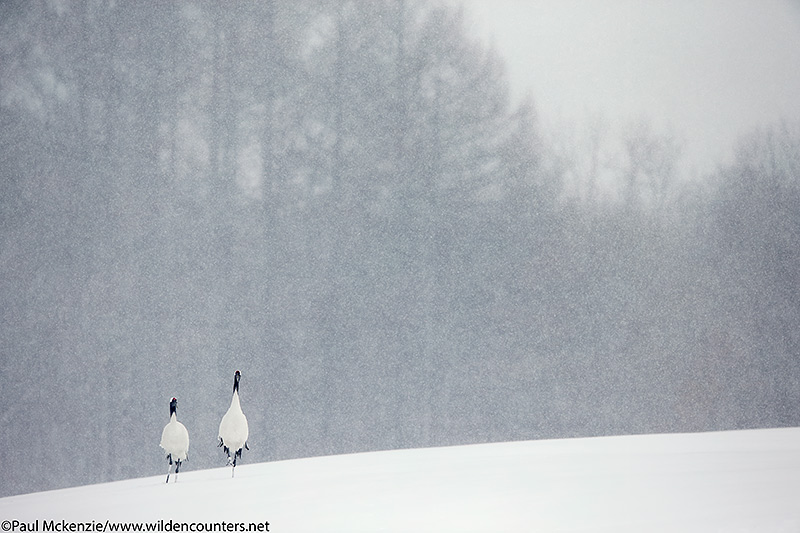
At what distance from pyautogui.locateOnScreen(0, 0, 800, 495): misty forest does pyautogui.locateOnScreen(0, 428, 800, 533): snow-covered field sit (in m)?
0.48

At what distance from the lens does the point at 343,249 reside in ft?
12.8

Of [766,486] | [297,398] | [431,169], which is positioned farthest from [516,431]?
[766,486]

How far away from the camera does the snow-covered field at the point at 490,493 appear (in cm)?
201

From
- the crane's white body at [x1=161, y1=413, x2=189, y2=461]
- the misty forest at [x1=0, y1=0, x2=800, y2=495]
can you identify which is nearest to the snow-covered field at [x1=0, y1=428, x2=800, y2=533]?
the crane's white body at [x1=161, y1=413, x2=189, y2=461]

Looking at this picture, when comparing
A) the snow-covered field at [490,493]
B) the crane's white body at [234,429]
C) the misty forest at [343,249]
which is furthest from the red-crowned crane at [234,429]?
the misty forest at [343,249]

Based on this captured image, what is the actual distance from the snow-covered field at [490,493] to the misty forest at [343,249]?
479 mm

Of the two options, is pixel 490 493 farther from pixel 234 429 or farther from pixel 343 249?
pixel 343 249

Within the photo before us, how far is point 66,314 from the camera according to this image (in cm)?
349

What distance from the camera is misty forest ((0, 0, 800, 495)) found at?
11.5 feet

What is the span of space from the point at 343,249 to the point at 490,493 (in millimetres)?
1788

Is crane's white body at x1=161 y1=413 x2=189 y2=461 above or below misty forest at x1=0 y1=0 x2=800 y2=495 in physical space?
below

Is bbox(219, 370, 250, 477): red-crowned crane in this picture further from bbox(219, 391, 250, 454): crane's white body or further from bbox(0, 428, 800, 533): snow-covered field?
bbox(0, 428, 800, 533): snow-covered field

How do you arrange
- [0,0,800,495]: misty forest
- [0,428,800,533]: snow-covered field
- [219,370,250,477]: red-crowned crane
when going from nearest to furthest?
[0,428,800,533]: snow-covered field < [219,370,250,477]: red-crowned crane < [0,0,800,495]: misty forest

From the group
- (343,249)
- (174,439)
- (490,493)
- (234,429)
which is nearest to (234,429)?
(234,429)
